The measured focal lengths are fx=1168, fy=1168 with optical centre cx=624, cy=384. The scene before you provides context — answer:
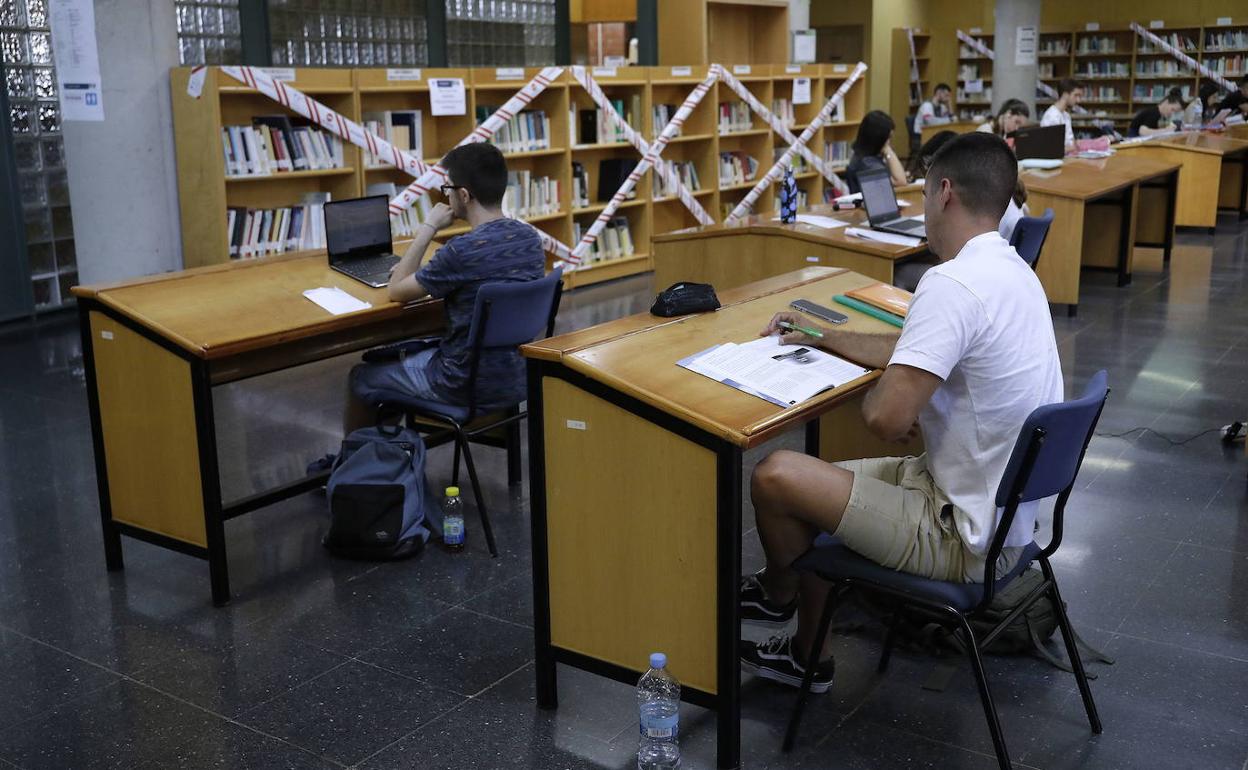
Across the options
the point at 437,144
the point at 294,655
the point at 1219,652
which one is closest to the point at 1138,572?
the point at 1219,652

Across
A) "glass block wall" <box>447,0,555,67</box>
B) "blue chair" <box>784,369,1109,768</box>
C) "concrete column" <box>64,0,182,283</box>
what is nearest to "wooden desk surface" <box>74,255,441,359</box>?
"blue chair" <box>784,369,1109,768</box>

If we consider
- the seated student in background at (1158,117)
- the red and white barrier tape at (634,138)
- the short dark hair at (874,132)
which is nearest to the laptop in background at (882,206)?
the short dark hair at (874,132)

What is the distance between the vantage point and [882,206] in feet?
18.9

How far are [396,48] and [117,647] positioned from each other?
22.0 feet

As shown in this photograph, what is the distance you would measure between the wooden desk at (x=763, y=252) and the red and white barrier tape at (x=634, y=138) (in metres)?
2.58

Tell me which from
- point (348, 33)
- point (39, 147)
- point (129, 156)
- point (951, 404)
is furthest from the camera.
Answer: point (348, 33)

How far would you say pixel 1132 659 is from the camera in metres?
2.93

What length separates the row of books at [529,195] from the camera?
7.80 metres

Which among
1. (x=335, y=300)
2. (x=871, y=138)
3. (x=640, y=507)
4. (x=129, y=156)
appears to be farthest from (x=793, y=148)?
(x=640, y=507)

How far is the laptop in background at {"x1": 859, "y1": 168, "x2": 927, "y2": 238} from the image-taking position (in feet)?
18.3

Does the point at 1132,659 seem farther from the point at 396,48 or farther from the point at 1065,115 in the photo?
the point at 1065,115

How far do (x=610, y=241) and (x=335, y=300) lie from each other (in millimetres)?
5060

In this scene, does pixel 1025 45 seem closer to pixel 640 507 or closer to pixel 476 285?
pixel 476 285

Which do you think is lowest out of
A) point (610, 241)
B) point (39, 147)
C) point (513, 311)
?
point (610, 241)
